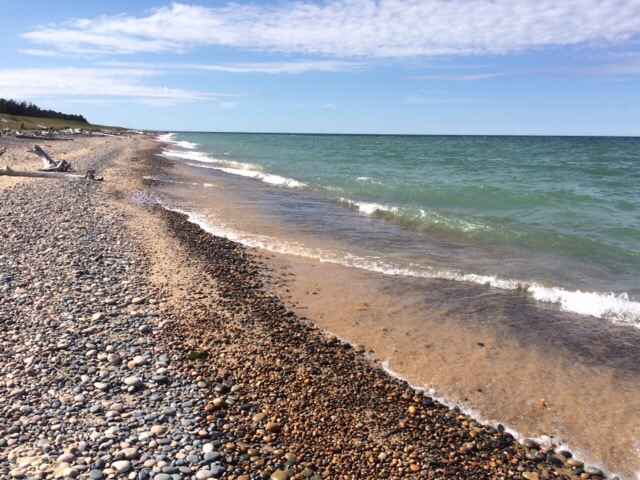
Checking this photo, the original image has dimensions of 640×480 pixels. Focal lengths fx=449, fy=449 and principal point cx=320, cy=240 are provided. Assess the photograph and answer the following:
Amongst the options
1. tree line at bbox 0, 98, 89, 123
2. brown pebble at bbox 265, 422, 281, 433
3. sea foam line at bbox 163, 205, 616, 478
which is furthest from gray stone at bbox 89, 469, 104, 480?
tree line at bbox 0, 98, 89, 123

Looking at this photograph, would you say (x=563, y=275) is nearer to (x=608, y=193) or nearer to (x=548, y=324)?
(x=548, y=324)

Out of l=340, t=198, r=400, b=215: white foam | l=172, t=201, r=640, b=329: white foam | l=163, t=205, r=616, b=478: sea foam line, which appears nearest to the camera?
l=163, t=205, r=616, b=478: sea foam line

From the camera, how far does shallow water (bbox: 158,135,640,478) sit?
5.65 metres

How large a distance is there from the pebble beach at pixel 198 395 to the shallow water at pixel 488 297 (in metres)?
0.63

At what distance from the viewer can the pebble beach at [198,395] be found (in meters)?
4.24

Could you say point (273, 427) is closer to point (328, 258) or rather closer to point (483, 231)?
point (328, 258)

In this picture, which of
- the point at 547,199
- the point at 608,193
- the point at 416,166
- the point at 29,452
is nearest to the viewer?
the point at 29,452

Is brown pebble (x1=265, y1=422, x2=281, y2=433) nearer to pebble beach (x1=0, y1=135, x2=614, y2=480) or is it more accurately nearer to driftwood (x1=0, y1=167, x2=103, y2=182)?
pebble beach (x1=0, y1=135, x2=614, y2=480)

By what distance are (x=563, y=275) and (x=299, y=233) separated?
7.10 m

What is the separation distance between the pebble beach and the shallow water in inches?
25.0

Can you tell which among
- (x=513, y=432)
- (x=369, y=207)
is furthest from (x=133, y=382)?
(x=369, y=207)

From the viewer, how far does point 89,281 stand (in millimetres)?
8016

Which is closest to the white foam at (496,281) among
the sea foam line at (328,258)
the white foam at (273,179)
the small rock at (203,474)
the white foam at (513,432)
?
the sea foam line at (328,258)

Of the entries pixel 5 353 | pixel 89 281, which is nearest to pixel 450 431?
pixel 5 353
